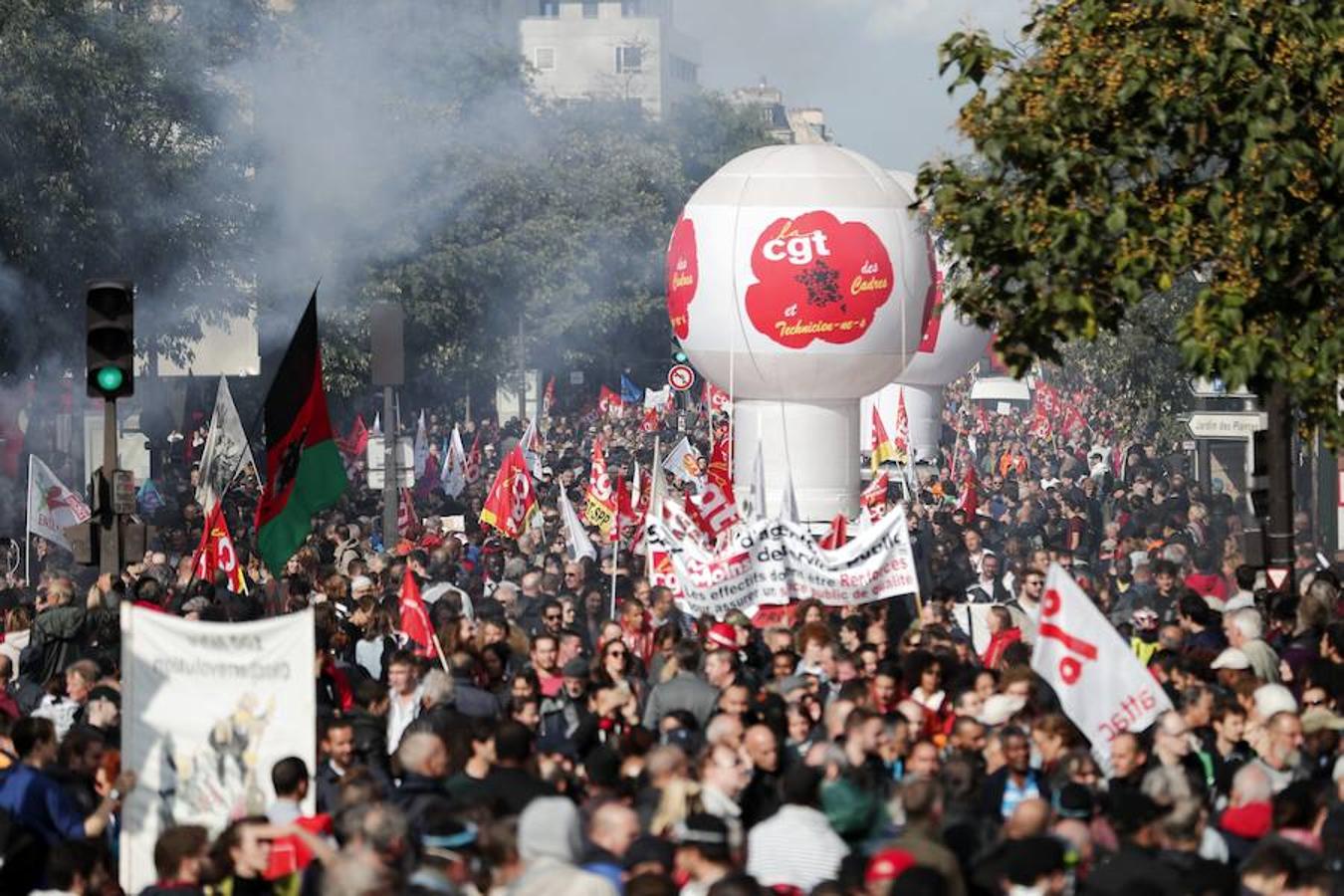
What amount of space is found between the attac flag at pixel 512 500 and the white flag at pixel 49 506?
483 centimetres

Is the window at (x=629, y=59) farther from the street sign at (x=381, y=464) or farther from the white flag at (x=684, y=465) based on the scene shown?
the street sign at (x=381, y=464)

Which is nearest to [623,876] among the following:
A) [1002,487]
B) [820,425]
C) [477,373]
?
[820,425]

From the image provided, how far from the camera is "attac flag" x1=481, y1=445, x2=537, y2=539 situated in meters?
28.4

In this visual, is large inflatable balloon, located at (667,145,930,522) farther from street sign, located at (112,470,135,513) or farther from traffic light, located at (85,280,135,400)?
traffic light, located at (85,280,135,400)

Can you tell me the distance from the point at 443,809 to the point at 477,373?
166ft

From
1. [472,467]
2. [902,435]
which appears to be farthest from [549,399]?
[902,435]

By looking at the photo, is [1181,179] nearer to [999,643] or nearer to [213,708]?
[999,643]

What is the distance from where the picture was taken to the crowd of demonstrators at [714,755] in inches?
370

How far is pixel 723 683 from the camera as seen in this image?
13.9m

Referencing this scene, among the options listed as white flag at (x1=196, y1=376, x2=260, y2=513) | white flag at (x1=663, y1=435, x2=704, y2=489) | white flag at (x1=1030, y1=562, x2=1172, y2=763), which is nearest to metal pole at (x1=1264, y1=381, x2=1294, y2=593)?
white flag at (x1=1030, y1=562, x2=1172, y2=763)

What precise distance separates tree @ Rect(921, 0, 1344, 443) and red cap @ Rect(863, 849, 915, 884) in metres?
8.04

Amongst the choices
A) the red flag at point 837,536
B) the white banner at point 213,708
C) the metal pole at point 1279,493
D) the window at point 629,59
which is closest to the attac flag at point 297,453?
the red flag at point 837,536

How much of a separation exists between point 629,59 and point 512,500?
110 metres

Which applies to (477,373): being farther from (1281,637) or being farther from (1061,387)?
(1281,637)
